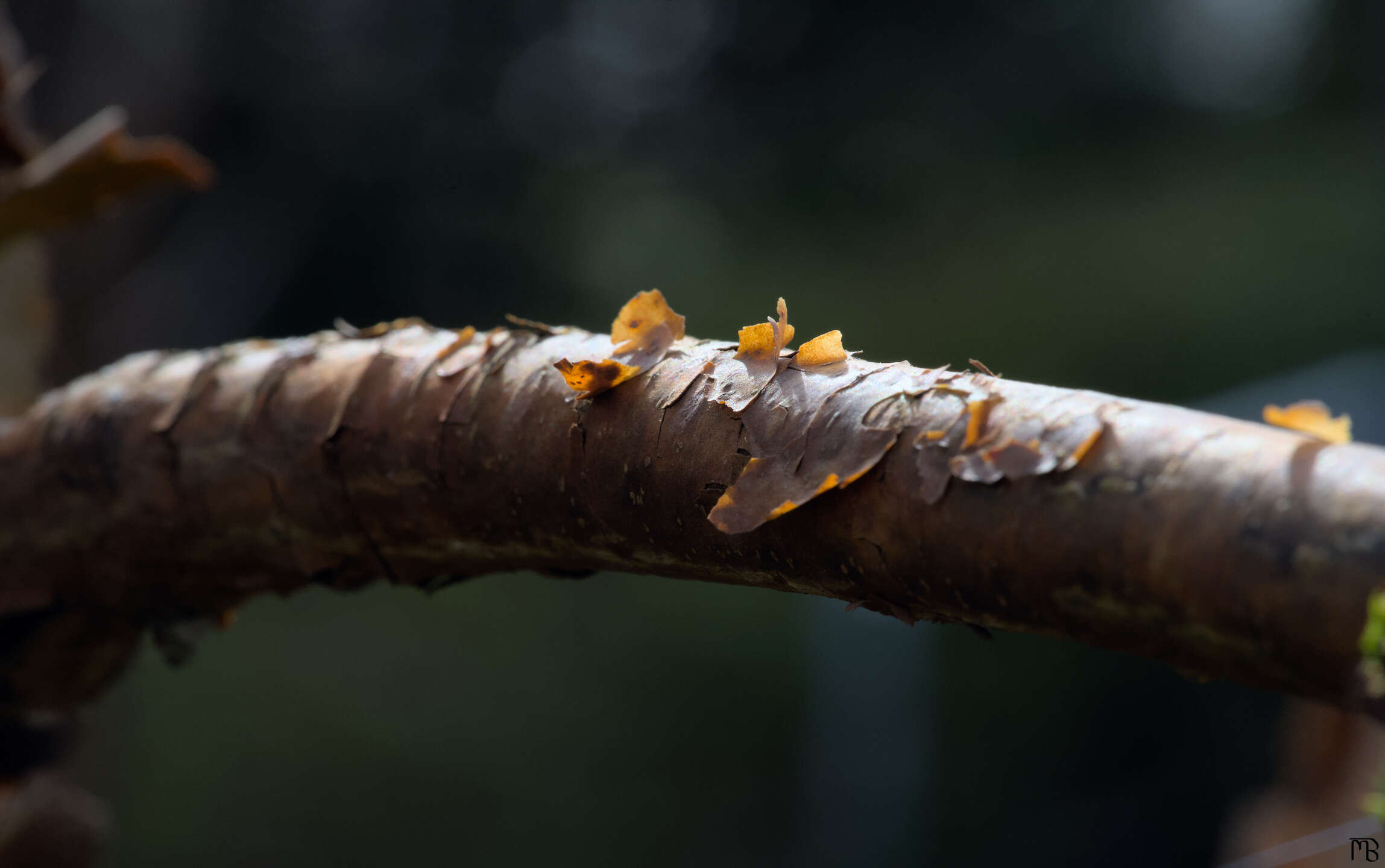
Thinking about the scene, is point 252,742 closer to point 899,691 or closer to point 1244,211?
point 899,691

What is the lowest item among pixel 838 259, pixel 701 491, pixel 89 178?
pixel 701 491

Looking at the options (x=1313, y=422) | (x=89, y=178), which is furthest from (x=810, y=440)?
(x=89, y=178)

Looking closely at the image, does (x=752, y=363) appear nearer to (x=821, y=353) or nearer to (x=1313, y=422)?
(x=821, y=353)

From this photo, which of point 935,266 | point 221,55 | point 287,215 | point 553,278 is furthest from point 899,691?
point 221,55

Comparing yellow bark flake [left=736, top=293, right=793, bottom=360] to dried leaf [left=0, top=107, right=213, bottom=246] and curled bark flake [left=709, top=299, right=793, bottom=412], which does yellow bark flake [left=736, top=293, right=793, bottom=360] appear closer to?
curled bark flake [left=709, top=299, right=793, bottom=412]

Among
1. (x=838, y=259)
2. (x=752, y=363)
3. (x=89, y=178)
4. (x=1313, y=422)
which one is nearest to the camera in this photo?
(x=1313, y=422)

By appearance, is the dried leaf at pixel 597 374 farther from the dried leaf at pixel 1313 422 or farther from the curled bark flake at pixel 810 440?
the dried leaf at pixel 1313 422
